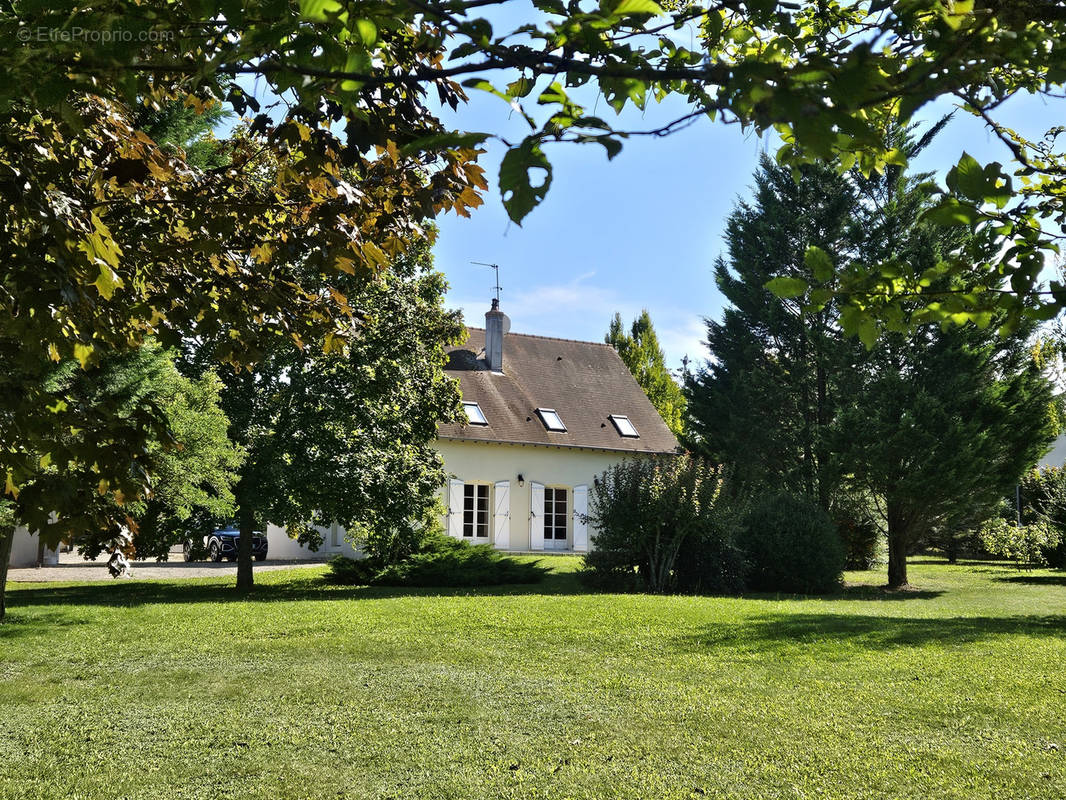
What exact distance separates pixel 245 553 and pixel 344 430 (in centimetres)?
299

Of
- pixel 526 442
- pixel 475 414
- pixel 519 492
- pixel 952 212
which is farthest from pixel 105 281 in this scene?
pixel 519 492

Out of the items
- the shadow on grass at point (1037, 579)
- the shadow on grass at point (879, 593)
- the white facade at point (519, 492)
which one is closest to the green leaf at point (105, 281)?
the shadow on grass at point (879, 593)

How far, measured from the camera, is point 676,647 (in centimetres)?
785

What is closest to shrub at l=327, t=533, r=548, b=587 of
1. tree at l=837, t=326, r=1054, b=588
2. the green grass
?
the green grass

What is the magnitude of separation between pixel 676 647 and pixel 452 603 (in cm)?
419

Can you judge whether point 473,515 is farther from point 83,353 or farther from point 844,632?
point 83,353

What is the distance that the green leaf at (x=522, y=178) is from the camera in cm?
174

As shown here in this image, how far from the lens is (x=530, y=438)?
25281mm

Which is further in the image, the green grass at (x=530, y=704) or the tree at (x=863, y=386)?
the tree at (x=863, y=386)

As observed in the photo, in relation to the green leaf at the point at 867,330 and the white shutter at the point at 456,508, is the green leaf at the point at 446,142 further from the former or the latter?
the white shutter at the point at 456,508

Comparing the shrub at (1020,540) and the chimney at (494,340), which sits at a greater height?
the chimney at (494,340)

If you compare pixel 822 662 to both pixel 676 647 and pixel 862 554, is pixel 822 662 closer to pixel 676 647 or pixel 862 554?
pixel 676 647

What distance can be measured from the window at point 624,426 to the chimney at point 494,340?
13.3 feet

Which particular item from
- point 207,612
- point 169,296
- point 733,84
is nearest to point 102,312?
point 169,296
